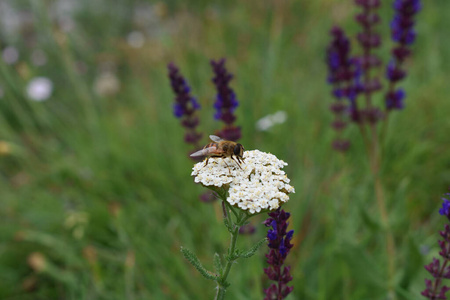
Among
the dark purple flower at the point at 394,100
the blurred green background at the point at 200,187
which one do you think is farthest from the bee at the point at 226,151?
the dark purple flower at the point at 394,100

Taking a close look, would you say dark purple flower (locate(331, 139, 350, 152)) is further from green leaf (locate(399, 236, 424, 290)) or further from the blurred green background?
green leaf (locate(399, 236, 424, 290))

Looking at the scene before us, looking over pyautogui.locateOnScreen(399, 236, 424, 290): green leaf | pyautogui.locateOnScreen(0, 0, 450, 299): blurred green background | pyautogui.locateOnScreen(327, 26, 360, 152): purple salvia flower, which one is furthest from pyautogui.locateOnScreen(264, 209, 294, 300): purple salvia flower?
pyautogui.locateOnScreen(327, 26, 360, 152): purple salvia flower

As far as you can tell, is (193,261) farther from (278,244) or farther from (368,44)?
(368,44)

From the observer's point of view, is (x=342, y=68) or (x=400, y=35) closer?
(x=400, y=35)

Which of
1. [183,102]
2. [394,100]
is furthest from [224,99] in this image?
[394,100]

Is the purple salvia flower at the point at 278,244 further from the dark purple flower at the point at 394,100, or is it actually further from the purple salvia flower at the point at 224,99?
the dark purple flower at the point at 394,100

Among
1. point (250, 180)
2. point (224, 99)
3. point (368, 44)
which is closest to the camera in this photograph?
point (250, 180)
